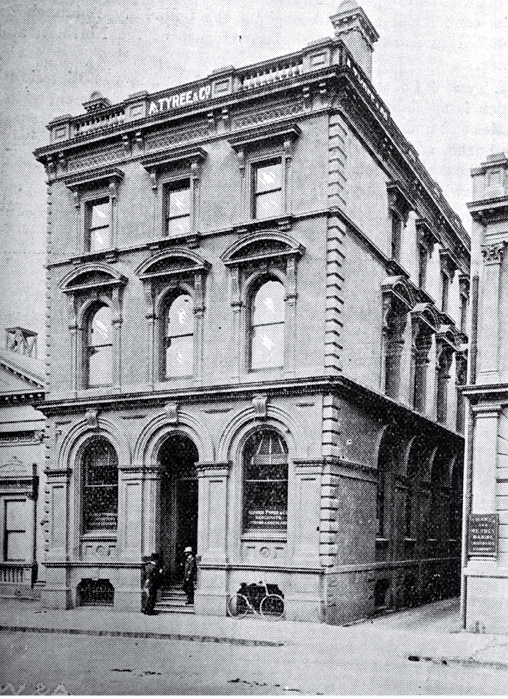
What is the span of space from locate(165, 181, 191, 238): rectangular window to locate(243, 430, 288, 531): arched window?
5.82 meters

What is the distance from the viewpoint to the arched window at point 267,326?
22.4m

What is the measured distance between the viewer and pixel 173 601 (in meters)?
23.1

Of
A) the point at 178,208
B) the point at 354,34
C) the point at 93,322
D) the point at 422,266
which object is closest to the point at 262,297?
the point at 178,208

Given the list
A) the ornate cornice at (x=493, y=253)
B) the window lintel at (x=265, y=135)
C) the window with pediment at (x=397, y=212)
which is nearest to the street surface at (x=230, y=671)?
the ornate cornice at (x=493, y=253)

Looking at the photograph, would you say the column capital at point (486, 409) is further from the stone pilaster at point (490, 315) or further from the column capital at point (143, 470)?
the column capital at point (143, 470)

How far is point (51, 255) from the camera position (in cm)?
2572

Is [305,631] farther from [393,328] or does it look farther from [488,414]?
[393,328]

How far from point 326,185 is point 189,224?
3929mm

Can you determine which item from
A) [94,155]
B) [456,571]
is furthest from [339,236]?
[456,571]

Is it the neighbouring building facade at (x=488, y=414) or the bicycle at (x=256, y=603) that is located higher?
the neighbouring building facade at (x=488, y=414)

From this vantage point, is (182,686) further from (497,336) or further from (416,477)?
(416,477)

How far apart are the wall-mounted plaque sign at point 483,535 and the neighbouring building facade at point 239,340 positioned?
318 cm

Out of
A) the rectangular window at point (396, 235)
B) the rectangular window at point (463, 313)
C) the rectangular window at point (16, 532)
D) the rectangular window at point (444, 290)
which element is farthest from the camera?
the rectangular window at point (463, 313)

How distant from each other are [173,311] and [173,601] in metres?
7.30
